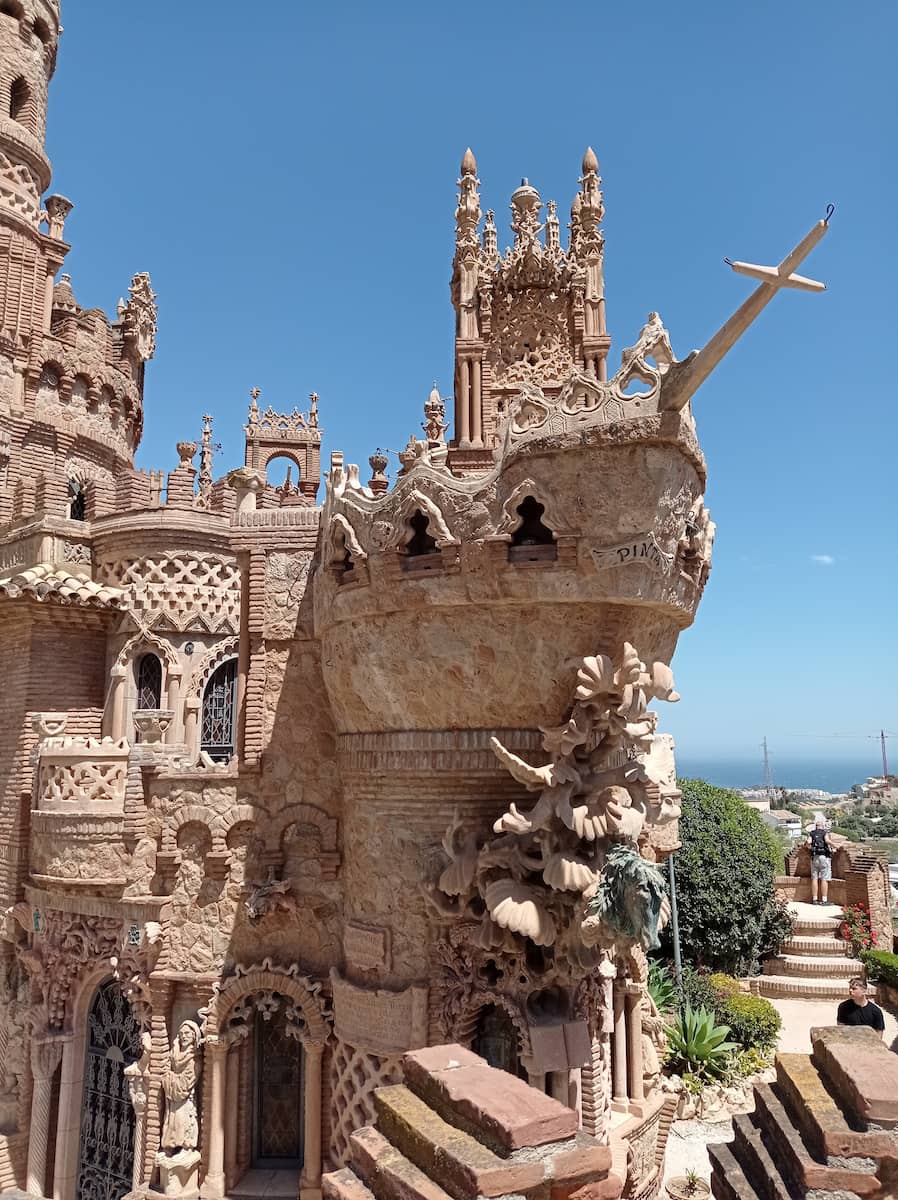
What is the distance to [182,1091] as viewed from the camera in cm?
1038

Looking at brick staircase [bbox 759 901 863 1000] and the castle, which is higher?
the castle

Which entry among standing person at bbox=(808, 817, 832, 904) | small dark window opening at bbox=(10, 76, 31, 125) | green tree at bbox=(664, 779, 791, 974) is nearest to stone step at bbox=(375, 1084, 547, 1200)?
green tree at bbox=(664, 779, 791, 974)

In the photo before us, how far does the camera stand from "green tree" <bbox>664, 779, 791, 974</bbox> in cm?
2289

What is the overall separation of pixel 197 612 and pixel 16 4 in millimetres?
15266

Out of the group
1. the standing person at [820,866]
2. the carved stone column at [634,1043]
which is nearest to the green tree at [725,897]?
the standing person at [820,866]

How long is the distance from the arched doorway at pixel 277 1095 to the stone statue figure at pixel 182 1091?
0.78 m

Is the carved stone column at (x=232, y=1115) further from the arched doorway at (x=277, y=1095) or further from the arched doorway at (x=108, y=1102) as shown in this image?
the arched doorway at (x=108, y=1102)

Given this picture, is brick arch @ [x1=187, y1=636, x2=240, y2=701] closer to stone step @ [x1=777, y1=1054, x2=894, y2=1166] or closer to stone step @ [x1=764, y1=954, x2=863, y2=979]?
stone step @ [x1=777, y1=1054, x2=894, y2=1166]

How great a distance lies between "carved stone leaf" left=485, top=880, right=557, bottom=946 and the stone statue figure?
15.0 ft

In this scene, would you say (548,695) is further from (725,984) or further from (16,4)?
(16,4)

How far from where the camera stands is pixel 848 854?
1136 inches

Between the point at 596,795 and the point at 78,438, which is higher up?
the point at 78,438

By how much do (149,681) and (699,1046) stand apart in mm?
12693

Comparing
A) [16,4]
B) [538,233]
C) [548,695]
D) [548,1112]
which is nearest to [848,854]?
[538,233]
